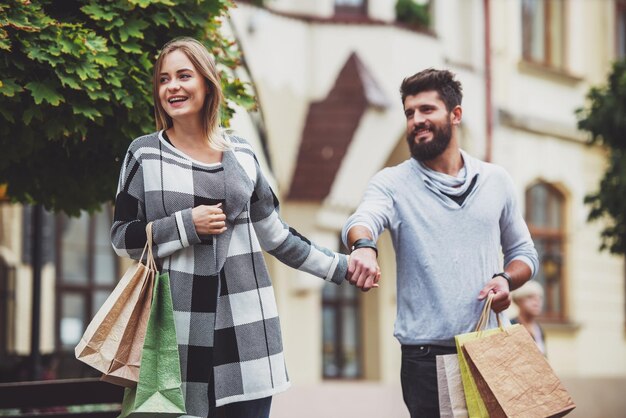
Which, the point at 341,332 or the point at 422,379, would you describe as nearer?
the point at 422,379

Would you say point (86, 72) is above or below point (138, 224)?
above

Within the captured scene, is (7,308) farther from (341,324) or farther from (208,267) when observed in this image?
(208,267)

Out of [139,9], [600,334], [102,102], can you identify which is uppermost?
[139,9]

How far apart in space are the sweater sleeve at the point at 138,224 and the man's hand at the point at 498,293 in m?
1.27

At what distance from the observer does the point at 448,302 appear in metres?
5.30

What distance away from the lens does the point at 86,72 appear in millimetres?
5910

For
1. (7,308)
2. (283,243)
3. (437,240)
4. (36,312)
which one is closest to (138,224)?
(283,243)

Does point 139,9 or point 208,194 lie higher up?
point 139,9

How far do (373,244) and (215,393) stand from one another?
2.99 feet

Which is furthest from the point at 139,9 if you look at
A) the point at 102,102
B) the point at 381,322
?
the point at 381,322

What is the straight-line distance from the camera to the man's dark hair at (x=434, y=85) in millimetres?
5454

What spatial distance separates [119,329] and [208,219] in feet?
1.52

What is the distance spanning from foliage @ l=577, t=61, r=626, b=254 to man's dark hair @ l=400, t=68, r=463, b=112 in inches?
345

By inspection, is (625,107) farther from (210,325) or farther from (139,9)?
(210,325)
